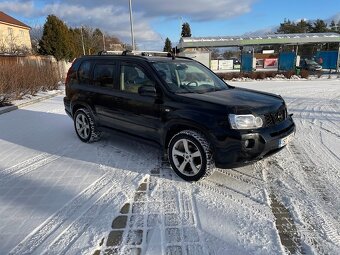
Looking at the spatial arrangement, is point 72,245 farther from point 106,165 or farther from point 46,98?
point 46,98

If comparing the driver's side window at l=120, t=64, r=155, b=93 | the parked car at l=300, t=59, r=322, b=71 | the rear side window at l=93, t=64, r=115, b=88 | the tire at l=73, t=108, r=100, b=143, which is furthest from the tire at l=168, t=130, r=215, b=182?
the parked car at l=300, t=59, r=322, b=71

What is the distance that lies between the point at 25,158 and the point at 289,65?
29.3m

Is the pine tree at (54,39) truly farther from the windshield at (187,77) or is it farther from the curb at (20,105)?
the windshield at (187,77)

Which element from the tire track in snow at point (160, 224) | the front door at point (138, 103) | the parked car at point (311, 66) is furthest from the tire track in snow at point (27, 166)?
the parked car at point (311, 66)

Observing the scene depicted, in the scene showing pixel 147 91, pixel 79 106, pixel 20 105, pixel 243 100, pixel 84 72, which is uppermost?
pixel 84 72

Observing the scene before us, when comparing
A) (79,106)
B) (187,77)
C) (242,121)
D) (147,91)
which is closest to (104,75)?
(79,106)

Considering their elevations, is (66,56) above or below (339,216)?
above

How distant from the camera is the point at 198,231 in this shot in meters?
3.24

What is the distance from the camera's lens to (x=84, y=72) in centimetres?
641

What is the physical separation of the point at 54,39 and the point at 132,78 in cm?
2643

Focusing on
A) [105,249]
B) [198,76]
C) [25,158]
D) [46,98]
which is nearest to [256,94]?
[198,76]

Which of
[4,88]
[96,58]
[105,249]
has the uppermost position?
[96,58]

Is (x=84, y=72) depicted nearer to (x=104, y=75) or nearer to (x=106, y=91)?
(x=104, y=75)

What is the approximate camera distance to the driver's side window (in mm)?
4945
